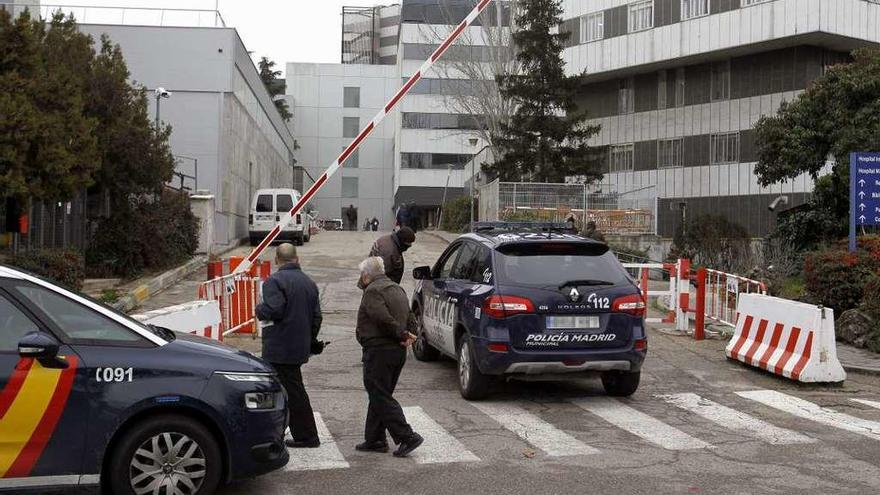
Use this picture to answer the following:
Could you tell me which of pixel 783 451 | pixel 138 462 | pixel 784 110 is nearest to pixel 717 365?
pixel 783 451

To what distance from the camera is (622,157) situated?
42.0 m

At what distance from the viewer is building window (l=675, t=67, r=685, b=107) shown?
39031 millimetres

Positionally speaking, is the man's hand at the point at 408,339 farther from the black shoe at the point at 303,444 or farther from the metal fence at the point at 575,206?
the metal fence at the point at 575,206

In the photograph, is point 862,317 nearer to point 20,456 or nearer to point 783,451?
point 783,451

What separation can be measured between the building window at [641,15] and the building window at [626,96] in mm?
2982

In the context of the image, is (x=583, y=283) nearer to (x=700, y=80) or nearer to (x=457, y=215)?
(x=700, y=80)

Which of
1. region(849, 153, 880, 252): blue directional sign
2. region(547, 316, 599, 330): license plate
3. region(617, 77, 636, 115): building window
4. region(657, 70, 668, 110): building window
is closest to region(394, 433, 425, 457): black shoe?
region(547, 316, 599, 330): license plate

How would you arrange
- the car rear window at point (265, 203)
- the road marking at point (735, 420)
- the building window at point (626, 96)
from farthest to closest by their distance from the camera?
the building window at point (626, 96), the car rear window at point (265, 203), the road marking at point (735, 420)

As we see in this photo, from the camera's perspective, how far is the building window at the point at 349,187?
80.1 m

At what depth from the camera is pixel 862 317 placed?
1300cm

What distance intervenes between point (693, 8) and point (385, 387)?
110 ft

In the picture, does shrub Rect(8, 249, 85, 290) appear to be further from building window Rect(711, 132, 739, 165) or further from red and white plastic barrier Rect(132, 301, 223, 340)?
building window Rect(711, 132, 739, 165)

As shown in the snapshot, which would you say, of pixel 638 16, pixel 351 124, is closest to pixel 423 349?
pixel 638 16

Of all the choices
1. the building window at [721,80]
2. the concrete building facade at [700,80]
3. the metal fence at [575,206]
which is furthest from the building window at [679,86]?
the metal fence at [575,206]
